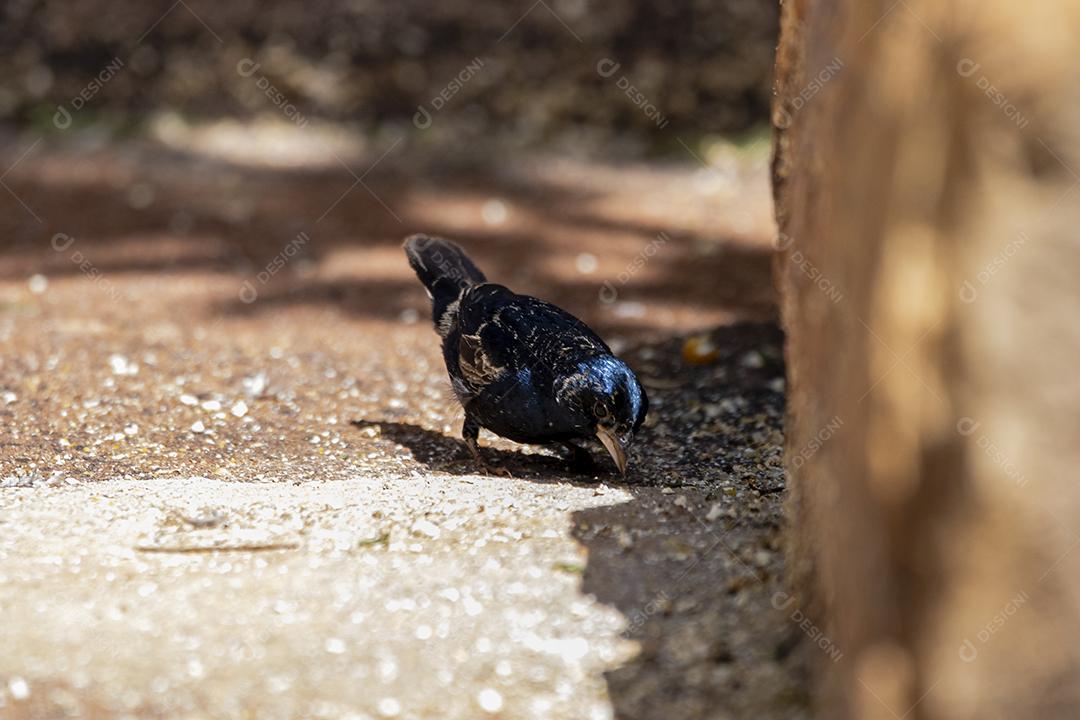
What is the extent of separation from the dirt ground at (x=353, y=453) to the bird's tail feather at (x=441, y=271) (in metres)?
0.53

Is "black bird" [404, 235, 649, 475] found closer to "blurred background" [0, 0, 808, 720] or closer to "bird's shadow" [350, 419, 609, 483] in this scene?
"bird's shadow" [350, 419, 609, 483]

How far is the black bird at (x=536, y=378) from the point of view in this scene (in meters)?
4.55

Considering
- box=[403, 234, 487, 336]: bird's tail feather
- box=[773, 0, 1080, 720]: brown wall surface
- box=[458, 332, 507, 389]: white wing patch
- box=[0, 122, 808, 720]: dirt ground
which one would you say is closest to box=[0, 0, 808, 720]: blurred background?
box=[0, 122, 808, 720]: dirt ground

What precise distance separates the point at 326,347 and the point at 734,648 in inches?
144

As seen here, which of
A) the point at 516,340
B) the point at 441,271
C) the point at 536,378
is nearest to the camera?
the point at 536,378

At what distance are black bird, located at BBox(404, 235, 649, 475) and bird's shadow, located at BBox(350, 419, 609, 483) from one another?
85 millimetres

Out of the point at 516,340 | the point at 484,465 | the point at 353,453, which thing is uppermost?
the point at 516,340

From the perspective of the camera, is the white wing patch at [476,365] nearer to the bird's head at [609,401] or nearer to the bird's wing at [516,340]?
the bird's wing at [516,340]

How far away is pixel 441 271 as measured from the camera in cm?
564

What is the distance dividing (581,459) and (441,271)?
1.20 metres

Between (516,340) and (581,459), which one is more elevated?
(516,340)

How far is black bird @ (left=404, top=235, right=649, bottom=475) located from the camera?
455 centimetres

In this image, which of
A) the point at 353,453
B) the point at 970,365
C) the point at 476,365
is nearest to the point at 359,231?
the point at 353,453

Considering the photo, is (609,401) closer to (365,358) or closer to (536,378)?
(536,378)
